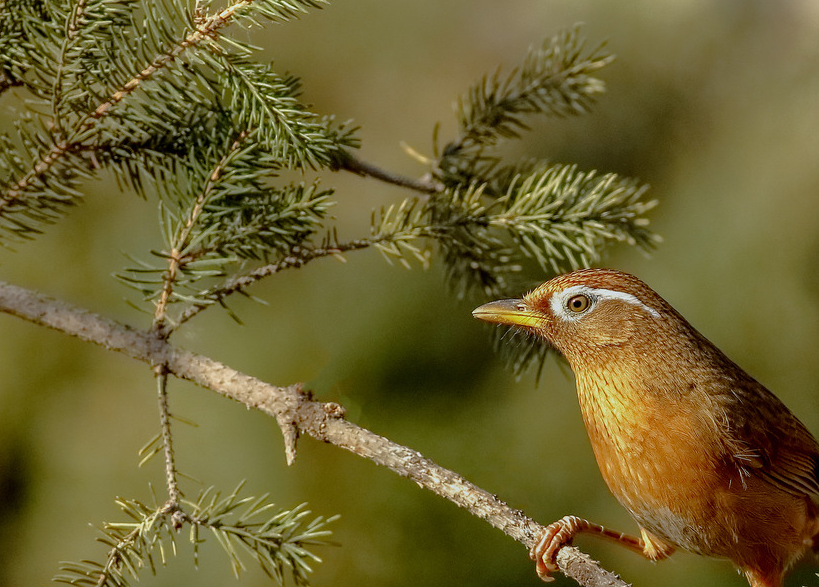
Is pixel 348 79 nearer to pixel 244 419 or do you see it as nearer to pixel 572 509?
pixel 244 419

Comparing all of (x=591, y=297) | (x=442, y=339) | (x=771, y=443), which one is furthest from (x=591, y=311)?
(x=442, y=339)

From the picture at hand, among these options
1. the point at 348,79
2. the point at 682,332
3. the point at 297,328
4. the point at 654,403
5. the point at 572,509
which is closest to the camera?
the point at 654,403

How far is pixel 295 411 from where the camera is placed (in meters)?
1.37

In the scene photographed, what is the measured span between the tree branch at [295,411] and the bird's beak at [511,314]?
16.8 inches

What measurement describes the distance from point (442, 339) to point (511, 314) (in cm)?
82

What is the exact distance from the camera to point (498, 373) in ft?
8.11

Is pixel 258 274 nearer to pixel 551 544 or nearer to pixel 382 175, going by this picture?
pixel 382 175

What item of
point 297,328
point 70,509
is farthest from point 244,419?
point 70,509

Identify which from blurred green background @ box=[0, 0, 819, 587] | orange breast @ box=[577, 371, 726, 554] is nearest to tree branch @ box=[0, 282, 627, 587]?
orange breast @ box=[577, 371, 726, 554]

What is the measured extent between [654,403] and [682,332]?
0.65 ft

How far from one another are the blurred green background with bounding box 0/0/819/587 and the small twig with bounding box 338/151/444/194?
0.62 metres

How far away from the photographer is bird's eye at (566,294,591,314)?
1717mm

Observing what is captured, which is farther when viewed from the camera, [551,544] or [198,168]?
[198,168]

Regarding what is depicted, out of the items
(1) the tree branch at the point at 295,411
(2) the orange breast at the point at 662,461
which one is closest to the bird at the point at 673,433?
(2) the orange breast at the point at 662,461
